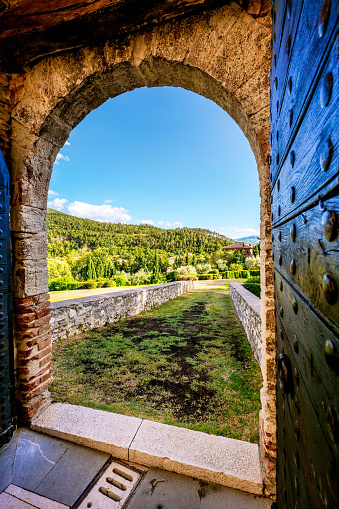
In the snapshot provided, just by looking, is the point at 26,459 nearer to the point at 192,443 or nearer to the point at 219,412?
the point at 192,443

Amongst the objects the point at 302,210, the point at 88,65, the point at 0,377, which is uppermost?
the point at 88,65

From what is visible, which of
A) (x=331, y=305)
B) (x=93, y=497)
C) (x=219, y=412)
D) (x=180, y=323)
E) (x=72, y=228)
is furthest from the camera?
(x=72, y=228)

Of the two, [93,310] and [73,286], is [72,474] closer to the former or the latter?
[93,310]

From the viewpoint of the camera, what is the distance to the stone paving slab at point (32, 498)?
1.57m

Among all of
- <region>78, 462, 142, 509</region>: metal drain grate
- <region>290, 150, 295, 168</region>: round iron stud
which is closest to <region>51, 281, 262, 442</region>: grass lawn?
<region>78, 462, 142, 509</region>: metal drain grate

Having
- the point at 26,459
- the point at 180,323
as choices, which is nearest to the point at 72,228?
the point at 180,323

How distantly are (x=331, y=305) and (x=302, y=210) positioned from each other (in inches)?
11.0

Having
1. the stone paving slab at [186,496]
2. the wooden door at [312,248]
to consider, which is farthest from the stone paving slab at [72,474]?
the wooden door at [312,248]

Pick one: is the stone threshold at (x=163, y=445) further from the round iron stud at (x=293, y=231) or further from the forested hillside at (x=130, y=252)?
the forested hillside at (x=130, y=252)

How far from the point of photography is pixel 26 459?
6.33 feet

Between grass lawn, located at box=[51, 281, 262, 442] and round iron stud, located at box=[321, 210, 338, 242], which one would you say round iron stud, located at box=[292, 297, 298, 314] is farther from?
grass lawn, located at box=[51, 281, 262, 442]

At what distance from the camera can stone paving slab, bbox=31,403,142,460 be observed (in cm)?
196

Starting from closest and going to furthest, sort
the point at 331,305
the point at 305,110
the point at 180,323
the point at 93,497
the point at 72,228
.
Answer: the point at 331,305 < the point at 305,110 < the point at 93,497 < the point at 180,323 < the point at 72,228

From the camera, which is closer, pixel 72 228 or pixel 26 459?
pixel 26 459
